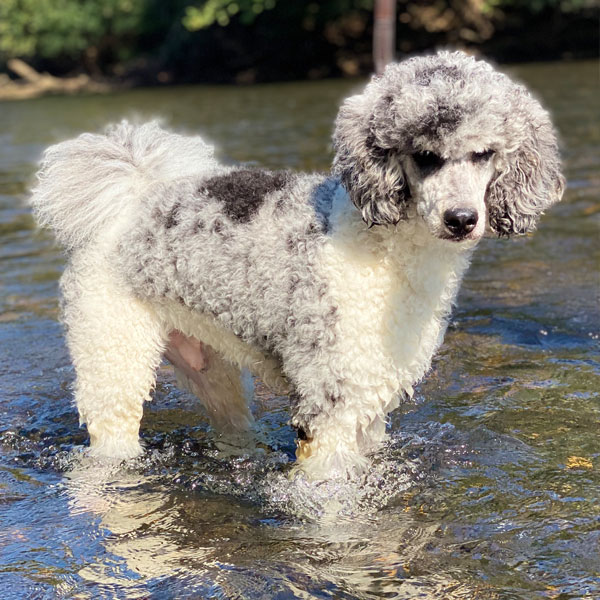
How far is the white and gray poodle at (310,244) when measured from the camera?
3.50 metres

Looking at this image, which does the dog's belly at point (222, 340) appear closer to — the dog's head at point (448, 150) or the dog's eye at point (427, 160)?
the dog's head at point (448, 150)

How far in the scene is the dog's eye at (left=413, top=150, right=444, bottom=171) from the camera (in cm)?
348

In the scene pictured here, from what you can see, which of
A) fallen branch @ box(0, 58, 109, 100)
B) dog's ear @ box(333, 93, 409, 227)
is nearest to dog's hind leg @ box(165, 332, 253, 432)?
dog's ear @ box(333, 93, 409, 227)

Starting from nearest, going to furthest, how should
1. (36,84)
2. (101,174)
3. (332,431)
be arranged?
(332,431) → (101,174) → (36,84)

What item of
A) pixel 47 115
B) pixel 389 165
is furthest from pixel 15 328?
pixel 47 115

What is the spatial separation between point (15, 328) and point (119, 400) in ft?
8.39

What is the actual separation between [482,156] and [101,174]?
188 centimetres

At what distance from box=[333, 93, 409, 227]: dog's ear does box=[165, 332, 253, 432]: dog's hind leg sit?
4.55 feet

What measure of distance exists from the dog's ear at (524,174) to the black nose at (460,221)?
296 millimetres

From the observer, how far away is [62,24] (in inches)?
1415

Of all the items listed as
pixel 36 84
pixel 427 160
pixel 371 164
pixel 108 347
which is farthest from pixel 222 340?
pixel 36 84

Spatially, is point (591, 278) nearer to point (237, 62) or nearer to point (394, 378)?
point (394, 378)

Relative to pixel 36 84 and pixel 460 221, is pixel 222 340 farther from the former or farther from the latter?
pixel 36 84

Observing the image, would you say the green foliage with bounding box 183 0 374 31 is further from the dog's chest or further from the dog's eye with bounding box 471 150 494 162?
the dog's eye with bounding box 471 150 494 162
